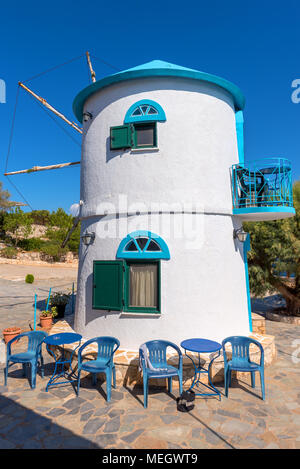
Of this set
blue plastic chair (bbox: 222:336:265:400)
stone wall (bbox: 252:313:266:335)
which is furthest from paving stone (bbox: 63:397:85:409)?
stone wall (bbox: 252:313:266:335)

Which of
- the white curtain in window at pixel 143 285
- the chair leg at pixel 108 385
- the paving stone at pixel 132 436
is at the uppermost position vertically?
the white curtain in window at pixel 143 285

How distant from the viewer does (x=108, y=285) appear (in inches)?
288

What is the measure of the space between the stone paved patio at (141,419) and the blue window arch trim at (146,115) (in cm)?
669

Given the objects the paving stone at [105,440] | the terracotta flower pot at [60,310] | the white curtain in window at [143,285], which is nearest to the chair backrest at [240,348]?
the white curtain in window at [143,285]

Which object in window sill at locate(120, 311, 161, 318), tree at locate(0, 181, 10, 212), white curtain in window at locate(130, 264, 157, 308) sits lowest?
window sill at locate(120, 311, 161, 318)

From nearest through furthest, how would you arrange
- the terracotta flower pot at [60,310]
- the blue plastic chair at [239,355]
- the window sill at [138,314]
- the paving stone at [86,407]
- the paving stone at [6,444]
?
the paving stone at [6,444] < the paving stone at [86,407] < the blue plastic chair at [239,355] < the window sill at [138,314] < the terracotta flower pot at [60,310]

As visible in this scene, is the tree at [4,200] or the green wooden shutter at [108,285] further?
the tree at [4,200]

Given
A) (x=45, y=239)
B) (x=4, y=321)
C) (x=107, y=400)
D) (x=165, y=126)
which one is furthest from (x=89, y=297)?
(x=45, y=239)

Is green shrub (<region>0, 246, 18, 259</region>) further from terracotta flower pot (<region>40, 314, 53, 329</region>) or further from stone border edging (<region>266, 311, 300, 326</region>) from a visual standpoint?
stone border edging (<region>266, 311, 300, 326</region>)

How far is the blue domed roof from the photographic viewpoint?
734 cm

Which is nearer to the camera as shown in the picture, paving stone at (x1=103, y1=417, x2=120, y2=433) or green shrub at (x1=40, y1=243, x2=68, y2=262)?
paving stone at (x1=103, y1=417, x2=120, y2=433)

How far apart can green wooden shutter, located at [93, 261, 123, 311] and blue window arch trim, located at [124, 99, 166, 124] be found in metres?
3.89

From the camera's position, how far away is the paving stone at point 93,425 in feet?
15.1

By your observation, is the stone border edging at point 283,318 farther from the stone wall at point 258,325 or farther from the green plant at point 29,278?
the green plant at point 29,278
